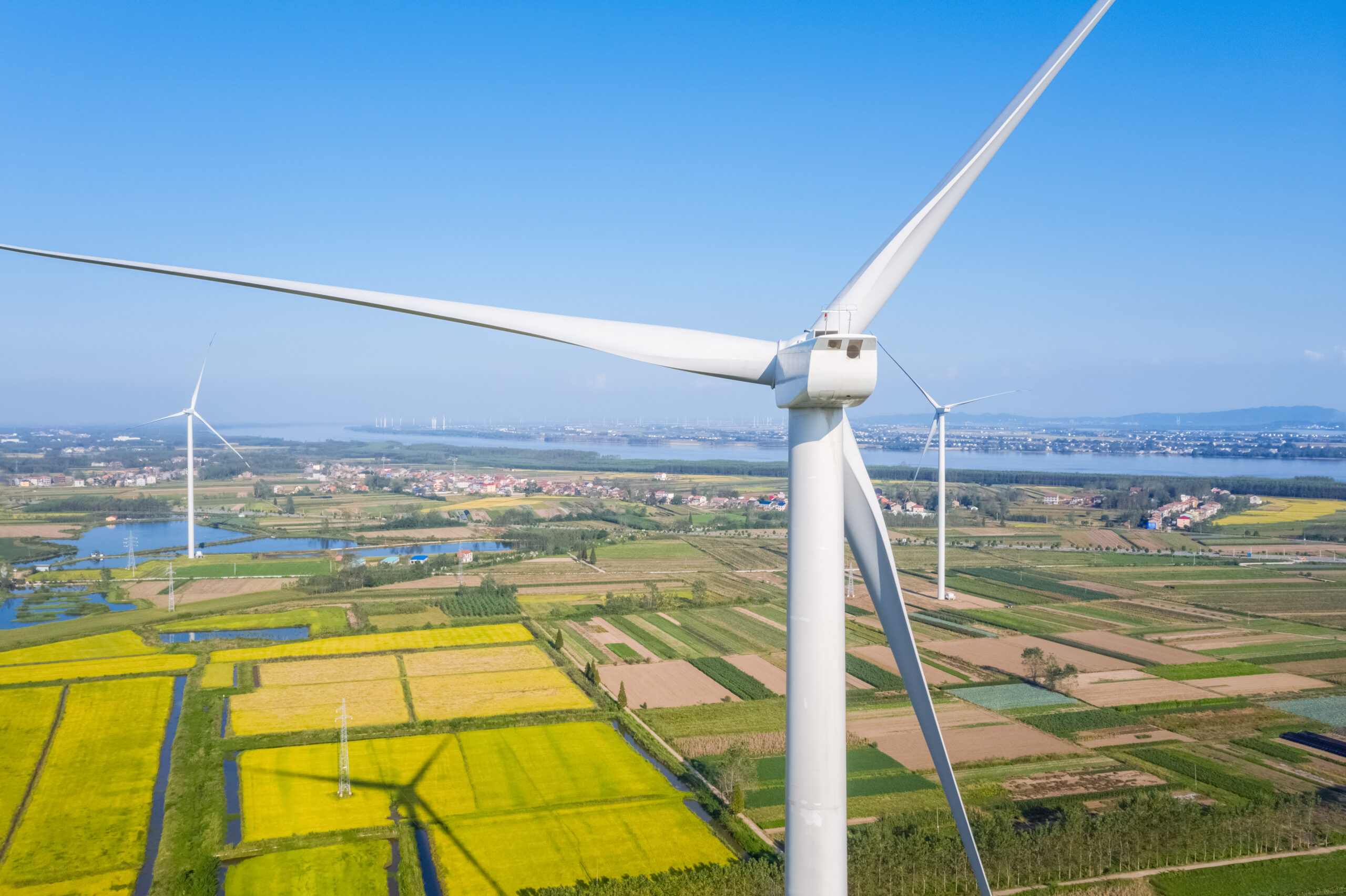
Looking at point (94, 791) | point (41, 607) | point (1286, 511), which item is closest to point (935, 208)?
point (94, 791)

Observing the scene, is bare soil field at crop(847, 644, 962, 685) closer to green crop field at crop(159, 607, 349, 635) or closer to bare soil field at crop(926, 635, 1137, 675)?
bare soil field at crop(926, 635, 1137, 675)

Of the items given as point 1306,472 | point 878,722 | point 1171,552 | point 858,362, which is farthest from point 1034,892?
point 1306,472

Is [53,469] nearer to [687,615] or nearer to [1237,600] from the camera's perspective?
[687,615]

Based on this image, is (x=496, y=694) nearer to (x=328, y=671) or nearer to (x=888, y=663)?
(x=328, y=671)

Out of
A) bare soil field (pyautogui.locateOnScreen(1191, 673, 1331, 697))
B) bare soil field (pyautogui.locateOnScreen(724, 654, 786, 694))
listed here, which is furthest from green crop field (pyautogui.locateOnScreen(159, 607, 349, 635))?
bare soil field (pyautogui.locateOnScreen(1191, 673, 1331, 697))

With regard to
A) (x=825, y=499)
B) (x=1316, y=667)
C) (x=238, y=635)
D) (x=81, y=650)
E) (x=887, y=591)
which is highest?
(x=825, y=499)

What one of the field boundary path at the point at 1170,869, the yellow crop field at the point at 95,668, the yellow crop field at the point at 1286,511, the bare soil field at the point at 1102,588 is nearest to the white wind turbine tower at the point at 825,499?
the field boundary path at the point at 1170,869
